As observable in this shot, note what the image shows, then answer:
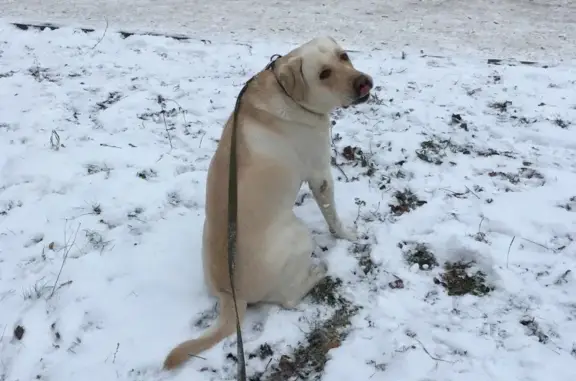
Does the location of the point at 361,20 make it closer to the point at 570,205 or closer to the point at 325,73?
the point at 570,205

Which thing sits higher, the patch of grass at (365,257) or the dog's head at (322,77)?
the dog's head at (322,77)

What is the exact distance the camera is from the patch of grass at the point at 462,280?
3.30 m

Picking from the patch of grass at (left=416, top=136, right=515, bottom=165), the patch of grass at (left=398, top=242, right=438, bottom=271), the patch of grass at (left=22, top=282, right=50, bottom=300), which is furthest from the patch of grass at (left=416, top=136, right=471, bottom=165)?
the patch of grass at (left=22, top=282, right=50, bottom=300)

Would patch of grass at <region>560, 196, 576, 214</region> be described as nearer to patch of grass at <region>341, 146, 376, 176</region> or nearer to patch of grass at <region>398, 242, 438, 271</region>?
patch of grass at <region>398, 242, 438, 271</region>

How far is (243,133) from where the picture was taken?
3105 millimetres

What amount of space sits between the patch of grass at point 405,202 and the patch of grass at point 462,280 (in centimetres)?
57

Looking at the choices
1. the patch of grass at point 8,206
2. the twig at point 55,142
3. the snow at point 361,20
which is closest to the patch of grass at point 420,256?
the patch of grass at point 8,206

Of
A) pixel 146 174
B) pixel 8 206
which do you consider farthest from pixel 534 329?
pixel 8 206

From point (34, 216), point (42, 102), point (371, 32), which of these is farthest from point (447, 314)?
point (371, 32)

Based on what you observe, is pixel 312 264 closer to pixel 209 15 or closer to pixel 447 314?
pixel 447 314

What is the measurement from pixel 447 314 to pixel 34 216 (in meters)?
2.79

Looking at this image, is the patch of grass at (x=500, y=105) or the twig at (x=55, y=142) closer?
the twig at (x=55, y=142)

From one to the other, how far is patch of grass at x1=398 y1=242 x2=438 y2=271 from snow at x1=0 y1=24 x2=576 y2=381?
0.17 feet

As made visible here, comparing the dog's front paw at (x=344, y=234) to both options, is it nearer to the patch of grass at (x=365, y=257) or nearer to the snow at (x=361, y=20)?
the patch of grass at (x=365, y=257)
